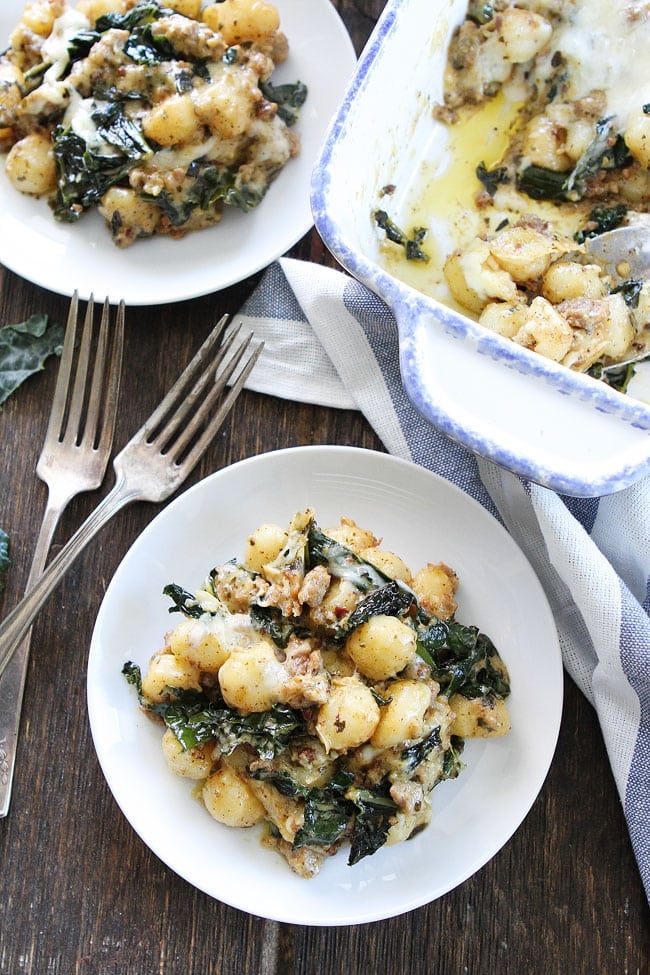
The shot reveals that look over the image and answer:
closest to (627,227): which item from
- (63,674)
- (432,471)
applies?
(432,471)

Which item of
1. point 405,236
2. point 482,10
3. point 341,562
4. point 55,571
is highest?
point 482,10

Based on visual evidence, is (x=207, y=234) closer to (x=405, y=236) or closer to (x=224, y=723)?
(x=405, y=236)

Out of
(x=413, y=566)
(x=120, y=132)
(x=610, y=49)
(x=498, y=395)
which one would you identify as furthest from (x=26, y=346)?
(x=610, y=49)

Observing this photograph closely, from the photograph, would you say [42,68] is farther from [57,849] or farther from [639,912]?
[639,912]

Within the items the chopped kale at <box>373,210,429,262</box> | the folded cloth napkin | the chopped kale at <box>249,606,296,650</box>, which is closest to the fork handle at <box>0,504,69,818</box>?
the chopped kale at <box>249,606,296,650</box>

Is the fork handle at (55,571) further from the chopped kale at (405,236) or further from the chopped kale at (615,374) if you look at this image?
the chopped kale at (615,374)

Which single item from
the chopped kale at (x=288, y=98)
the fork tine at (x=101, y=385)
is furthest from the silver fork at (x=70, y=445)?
the chopped kale at (x=288, y=98)
